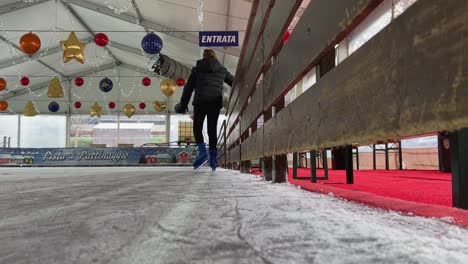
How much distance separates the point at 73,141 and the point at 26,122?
8.19 feet

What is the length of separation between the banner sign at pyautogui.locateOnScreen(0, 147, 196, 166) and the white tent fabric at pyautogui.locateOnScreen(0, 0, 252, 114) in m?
3.28

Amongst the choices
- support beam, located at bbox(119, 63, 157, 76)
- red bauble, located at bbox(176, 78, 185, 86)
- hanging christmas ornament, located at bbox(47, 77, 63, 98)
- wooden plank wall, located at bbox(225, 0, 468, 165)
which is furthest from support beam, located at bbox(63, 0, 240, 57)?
wooden plank wall, located at bbox(225, 0, 468, 165)

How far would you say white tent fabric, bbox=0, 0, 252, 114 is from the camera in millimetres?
10016

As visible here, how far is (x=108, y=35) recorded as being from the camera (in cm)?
1420

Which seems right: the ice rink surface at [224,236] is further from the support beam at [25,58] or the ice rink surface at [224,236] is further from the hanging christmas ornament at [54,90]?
the support beam at [25,58]

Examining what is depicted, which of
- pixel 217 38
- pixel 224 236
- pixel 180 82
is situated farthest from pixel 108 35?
pixel 224 236

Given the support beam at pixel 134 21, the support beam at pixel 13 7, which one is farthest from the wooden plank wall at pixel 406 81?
the support beam at pixel 13 7

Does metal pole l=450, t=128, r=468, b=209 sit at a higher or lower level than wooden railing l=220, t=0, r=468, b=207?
lower

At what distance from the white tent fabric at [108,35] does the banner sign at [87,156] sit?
3.28 metres

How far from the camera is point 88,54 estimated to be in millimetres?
15898

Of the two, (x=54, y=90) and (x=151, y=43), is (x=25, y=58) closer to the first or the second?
(x=54, y=90)

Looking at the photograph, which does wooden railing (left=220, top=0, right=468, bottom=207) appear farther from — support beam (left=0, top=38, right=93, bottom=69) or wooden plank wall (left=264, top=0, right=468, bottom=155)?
support beam (left=0, top=38, right=93, bottom=69)

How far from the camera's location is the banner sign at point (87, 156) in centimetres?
1509

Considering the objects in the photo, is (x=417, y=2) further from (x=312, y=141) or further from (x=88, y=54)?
(x=88, y=54)
